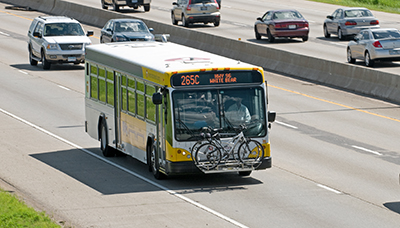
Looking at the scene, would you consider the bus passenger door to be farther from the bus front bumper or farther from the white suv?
the white suv

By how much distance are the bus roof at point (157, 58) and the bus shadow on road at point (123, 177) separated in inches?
83.8

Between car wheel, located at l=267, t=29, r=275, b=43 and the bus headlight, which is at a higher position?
the bus headlight

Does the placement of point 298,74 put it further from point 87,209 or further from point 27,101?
point 87,209

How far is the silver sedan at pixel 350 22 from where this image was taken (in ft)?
134

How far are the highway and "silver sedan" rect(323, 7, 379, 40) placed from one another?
1472 centimetres

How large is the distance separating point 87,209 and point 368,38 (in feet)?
70.3

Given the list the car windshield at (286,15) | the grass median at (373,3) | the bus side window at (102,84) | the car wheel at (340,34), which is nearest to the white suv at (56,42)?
the car windshield at (286,15)

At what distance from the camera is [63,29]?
113 feet

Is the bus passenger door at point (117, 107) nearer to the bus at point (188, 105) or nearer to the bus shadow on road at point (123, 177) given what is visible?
the bus shadow on road at point (123, 177)

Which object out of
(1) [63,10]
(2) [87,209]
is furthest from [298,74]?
(1) [63,10]

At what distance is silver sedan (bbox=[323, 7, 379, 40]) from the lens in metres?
40.8

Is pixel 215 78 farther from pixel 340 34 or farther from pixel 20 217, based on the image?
pixel 340 34

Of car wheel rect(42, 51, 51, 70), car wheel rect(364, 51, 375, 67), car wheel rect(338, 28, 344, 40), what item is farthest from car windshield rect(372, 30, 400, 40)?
car wheel rect(42, 51, 51, 70)

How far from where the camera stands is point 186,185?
15078 millimetres
